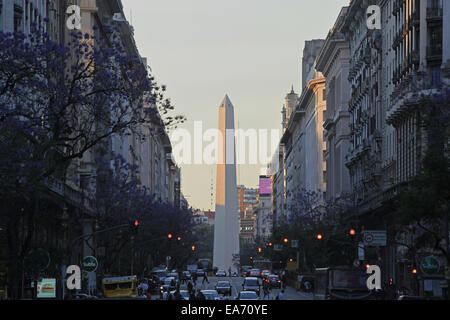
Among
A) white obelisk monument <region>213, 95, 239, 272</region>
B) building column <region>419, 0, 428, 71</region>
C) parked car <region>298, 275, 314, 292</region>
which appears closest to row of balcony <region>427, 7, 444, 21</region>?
building column <region>419, 0, 428, 71</region>

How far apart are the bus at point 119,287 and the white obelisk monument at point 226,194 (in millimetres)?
108853

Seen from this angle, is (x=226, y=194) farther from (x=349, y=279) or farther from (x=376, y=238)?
(x=349, y=279)

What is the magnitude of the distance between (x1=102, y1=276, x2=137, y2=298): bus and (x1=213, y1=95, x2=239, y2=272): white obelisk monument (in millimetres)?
108853

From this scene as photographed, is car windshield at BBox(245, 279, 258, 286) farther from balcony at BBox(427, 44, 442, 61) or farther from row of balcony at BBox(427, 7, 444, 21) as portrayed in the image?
row of balcony at BBox(427, 7, 444, 21)

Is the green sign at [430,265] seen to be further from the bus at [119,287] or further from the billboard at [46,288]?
the bus at [119,287]

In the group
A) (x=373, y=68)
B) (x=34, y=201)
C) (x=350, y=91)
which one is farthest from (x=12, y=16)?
(x=350, y=91)

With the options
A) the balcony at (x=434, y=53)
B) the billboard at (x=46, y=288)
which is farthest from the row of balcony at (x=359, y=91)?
the billboard at (x=46, y=288)

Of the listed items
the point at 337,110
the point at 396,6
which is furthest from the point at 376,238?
the point at 337,110

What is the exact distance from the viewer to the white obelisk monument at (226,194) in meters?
175

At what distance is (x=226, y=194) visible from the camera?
602 feet

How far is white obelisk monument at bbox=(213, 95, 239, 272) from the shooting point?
573 ft
